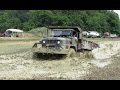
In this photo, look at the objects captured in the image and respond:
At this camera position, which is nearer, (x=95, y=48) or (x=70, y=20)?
(x=95, y=48)

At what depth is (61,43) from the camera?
19.9m

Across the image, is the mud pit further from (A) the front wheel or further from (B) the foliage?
(B) the foliage

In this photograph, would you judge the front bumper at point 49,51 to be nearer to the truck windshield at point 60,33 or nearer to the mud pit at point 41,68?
the mud pit at point 41,68

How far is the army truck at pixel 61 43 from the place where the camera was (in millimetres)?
19781

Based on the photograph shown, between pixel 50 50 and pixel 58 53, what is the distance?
474 millimetres

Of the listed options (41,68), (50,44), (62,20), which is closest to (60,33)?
(50,44)

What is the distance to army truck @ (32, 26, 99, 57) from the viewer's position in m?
19.8

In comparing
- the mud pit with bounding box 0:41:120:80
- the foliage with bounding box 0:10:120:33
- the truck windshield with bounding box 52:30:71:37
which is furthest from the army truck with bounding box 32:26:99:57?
the foliage with bounding box 0:10:120:33

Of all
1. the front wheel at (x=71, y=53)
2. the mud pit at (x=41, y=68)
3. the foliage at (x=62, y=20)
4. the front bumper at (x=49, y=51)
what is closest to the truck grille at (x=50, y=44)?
the front bumper at (x=49, y=51)

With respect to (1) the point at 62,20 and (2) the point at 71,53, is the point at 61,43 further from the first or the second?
(1) the point at 62,20

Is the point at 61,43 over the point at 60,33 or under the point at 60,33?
under
